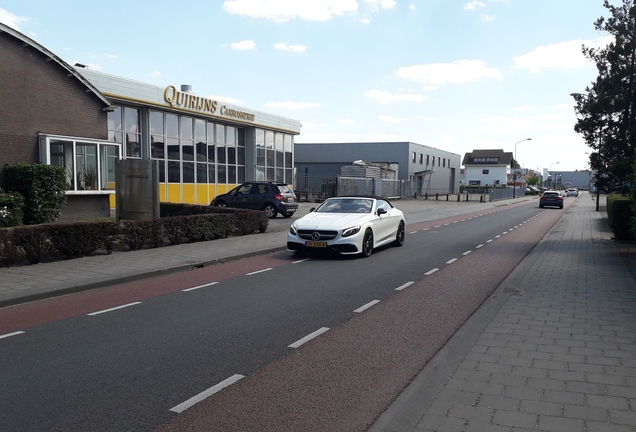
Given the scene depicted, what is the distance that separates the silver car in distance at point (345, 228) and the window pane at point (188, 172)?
1719 centimetres

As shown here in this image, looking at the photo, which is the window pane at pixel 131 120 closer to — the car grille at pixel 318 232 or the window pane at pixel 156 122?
the window pane at pixel 156 122

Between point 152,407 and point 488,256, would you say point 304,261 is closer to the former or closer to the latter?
point 488,256

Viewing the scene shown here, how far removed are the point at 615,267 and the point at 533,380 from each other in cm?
797

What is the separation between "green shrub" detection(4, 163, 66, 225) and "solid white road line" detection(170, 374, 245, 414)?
14.6 m

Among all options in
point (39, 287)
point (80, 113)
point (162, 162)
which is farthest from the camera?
point (162, 162)

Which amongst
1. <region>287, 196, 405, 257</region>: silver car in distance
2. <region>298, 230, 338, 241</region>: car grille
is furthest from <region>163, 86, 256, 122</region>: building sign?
<region>298, 230, 338, 241</region>: car grille

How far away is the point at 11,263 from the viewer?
10305 millimetres

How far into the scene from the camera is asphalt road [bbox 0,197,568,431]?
4.06 m

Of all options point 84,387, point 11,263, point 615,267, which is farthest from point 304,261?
point 84,387

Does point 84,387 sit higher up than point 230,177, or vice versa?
point 230,177

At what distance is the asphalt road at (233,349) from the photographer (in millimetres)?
4059

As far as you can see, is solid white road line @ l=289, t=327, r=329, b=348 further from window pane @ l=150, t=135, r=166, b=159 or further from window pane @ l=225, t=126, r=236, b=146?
window pane @ l=225, t=126, r=236, b=146

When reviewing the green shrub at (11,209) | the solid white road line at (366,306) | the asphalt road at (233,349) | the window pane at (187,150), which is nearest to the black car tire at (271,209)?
the window pane at (187,150)

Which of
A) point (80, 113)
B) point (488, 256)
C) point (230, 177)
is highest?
point (80, 113)
